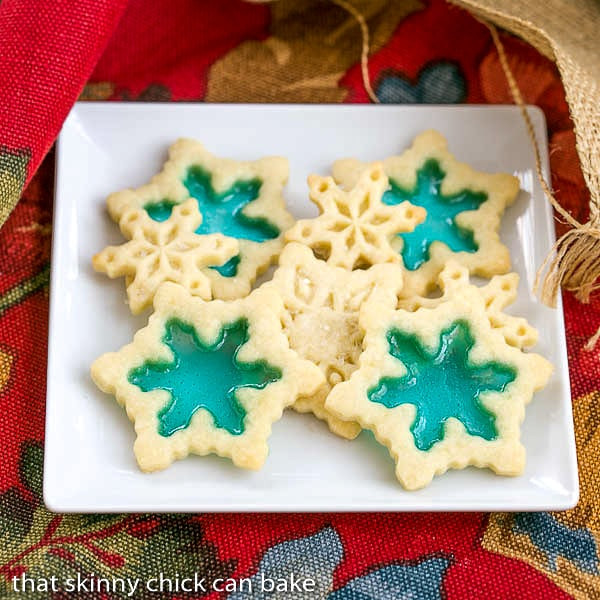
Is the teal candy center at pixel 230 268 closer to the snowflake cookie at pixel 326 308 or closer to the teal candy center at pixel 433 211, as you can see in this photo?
the snowflake cookie at pixel 326 308

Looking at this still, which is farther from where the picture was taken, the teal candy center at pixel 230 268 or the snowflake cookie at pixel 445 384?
the teal candy center at pixel 230 268

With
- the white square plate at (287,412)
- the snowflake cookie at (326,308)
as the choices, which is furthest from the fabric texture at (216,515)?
the snowflake cookie at (326,308)

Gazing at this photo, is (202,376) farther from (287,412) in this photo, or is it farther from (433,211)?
(433,211)

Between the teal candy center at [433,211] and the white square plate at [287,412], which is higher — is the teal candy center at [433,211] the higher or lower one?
the higher one

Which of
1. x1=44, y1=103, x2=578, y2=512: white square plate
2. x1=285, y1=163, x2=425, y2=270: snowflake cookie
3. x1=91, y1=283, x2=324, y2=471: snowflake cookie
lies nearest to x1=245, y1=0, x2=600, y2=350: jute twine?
x1=44, y1=103, x2=578, y2=512: white square plate

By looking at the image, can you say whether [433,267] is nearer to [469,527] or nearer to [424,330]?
[424,330]
